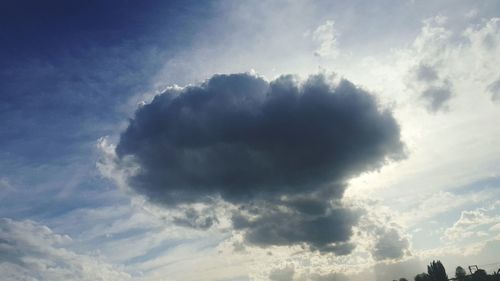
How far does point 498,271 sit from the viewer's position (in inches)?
6004

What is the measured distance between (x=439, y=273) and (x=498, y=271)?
161 ft

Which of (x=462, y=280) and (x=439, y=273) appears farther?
(x=439, y=273)

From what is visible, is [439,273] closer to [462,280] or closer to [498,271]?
[462,280]

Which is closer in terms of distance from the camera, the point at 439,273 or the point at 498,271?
the point at 498,271

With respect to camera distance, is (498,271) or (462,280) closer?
(498,271)

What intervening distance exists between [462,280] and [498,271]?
1065 inches

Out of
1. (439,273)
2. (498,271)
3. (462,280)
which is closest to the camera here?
(498,271)

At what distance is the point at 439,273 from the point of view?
198875mm

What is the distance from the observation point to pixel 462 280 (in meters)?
177

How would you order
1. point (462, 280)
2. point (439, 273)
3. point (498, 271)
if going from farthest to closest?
point (439, 273) < point (462, 280) < point (498, 271)

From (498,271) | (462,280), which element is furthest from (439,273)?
(498,271)
